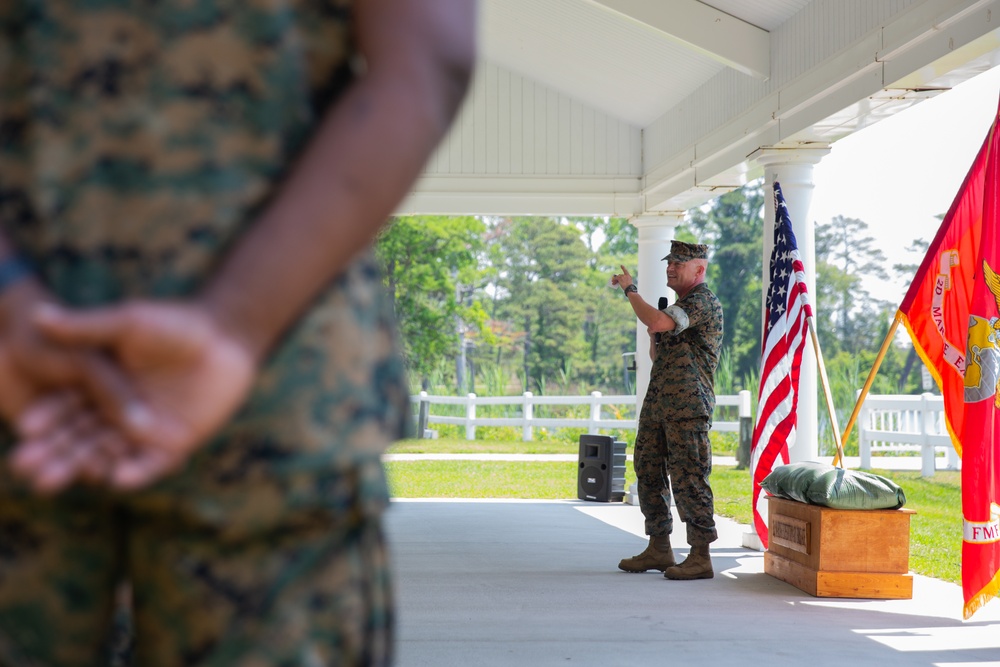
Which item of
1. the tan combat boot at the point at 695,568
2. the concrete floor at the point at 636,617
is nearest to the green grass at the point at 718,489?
the concrete floor at the point at 636,617

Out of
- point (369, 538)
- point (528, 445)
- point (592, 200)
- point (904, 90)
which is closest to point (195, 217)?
point (369, 538)

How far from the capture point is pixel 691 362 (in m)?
6.43

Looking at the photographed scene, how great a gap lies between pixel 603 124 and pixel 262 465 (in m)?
10.4

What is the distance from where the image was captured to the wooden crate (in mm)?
5832

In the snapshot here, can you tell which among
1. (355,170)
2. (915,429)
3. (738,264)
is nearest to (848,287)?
(738,264)

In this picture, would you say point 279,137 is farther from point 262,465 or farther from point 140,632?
point 140,632

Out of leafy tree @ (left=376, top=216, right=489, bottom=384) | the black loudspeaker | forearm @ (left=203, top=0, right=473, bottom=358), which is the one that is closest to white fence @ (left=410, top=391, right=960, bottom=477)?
leafy tree @ (left=376, top=216, right=489, bottom=384)

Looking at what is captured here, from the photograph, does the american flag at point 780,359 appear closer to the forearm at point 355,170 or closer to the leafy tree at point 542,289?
the forearm at point 355,170

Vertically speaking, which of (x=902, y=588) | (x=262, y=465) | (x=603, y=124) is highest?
(x=603, y=124)

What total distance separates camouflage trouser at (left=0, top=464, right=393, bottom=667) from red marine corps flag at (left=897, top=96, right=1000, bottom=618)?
4511mm

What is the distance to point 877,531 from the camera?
5.85 metres

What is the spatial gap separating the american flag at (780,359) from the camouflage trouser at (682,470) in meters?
0.69

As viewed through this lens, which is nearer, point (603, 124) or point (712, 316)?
point (712, 316)

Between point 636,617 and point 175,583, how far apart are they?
15.7ft
